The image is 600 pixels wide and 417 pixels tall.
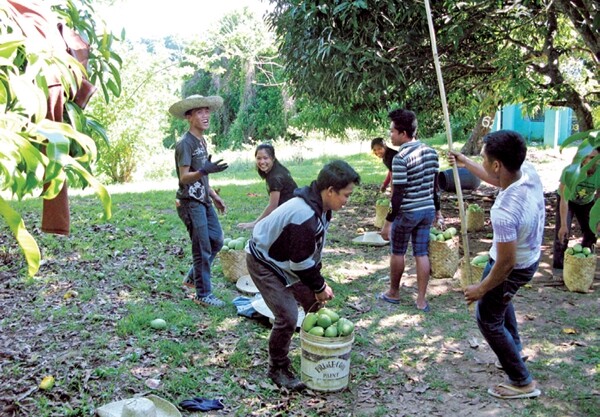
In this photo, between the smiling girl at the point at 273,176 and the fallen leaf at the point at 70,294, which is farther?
the fallen leaf at the point at 70,294

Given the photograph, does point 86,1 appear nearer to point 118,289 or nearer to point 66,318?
point 66,318

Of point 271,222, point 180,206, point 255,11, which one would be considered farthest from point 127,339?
point 255,11

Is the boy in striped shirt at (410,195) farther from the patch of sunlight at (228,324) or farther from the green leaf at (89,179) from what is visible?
the green leaf at (89,179)

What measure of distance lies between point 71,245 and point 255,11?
1087 inches

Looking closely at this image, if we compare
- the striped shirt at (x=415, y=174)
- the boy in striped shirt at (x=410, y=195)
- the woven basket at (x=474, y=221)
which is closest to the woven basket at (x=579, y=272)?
the boy in striped shirt at (x=410, y=195)

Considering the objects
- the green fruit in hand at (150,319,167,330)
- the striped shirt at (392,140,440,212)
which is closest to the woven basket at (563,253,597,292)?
the striped shirt at (392,140,440,212)

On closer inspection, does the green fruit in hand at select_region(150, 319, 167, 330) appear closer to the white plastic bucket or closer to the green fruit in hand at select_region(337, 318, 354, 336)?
the white plastic bucket

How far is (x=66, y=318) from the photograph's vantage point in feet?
18.0

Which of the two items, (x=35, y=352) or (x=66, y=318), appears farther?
(x=66, y=318)

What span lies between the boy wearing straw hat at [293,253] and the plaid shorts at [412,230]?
1.80 m

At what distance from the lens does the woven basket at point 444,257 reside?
6898 mm

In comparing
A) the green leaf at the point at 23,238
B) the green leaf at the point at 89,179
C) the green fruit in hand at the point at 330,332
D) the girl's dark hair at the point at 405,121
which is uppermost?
the girl's dark hair at the point at 405,121

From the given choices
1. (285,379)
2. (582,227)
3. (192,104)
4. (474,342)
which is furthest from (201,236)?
(582,227)

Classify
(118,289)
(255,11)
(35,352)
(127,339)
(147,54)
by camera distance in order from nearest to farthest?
(35,352)
(127,339)
(118,289)
(147,54)
(255,11)
